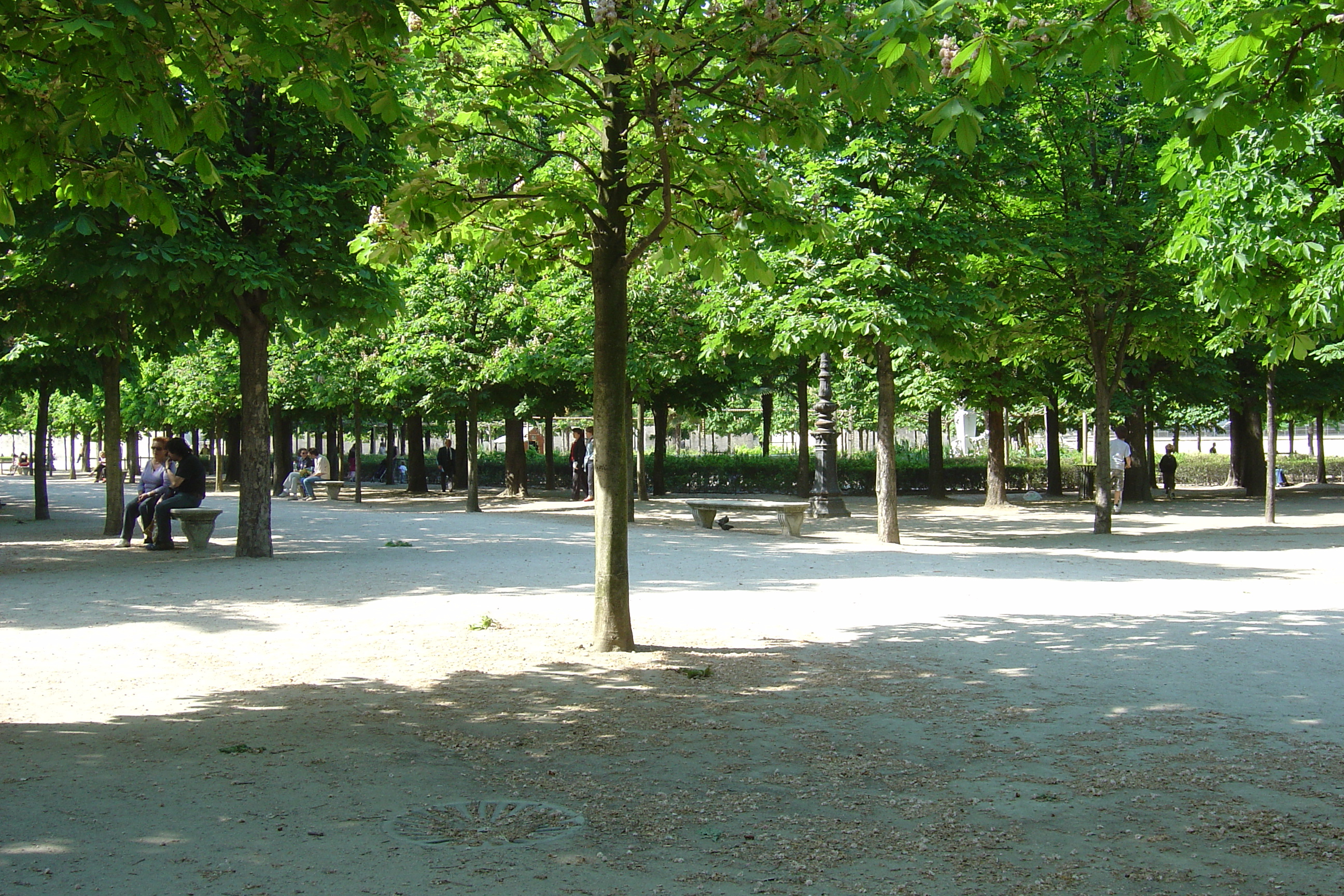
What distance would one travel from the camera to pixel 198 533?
15.8 m

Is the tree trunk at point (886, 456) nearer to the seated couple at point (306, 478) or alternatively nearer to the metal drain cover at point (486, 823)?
the metal drain cover at point (486, 823)

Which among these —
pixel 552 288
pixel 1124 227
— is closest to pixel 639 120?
pixel 1124 227

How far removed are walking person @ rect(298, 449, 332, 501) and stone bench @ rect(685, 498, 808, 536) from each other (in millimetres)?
16018

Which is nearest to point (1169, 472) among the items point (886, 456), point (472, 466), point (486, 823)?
point (886, 456)

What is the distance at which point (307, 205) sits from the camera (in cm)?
1305

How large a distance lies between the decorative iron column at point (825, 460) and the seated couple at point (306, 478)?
15.8 meters

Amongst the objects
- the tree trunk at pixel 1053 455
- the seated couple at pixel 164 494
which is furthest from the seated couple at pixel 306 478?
the tree trunk at pixel 1053 455

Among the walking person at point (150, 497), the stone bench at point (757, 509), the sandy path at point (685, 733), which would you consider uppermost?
the walking person at point (150, 497)

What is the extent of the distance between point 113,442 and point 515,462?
15.0m

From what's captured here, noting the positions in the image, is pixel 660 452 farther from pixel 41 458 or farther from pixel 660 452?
pixel 41 458

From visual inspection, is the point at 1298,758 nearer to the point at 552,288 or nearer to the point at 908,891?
the point at 908,891

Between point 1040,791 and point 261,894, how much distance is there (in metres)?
3.16

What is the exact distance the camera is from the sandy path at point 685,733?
396 centimetres

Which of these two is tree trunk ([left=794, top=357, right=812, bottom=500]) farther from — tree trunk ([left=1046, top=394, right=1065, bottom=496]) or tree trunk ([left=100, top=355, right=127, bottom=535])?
tree trunk ([left=100, top=355, right=127, bottom=535])
